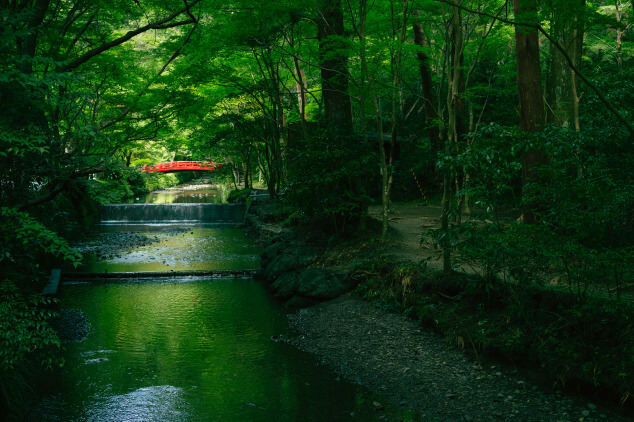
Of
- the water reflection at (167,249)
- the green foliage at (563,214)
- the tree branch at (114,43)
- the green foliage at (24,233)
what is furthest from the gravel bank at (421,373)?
the water reflection at (167,249)

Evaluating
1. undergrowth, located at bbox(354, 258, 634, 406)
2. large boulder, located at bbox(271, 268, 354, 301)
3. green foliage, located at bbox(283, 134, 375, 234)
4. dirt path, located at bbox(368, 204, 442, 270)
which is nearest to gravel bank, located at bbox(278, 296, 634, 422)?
undergrowth, located at bbox(354, 258, 634, 406)

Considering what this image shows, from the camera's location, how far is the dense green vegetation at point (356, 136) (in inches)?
189

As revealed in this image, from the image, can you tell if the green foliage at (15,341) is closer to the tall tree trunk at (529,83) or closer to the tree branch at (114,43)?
the tree branch at (114,43)

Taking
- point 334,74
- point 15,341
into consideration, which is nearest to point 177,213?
point 334,74

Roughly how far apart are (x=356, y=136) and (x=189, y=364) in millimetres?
6833

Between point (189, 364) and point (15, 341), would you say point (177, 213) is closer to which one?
point (189, 364)

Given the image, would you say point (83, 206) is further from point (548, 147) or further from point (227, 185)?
point (227, 185)

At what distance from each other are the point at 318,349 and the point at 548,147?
4169mm

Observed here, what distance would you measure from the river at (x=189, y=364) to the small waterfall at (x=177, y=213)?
12497 millimetres

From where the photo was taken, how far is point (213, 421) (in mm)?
5148

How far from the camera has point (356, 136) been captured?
1161 centimetres

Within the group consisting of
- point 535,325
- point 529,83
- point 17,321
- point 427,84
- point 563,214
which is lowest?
point 535,325

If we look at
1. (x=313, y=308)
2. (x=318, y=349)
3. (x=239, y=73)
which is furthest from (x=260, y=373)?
(x=239, y=73)

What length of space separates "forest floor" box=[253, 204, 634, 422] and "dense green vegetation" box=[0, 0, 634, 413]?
0.50m
